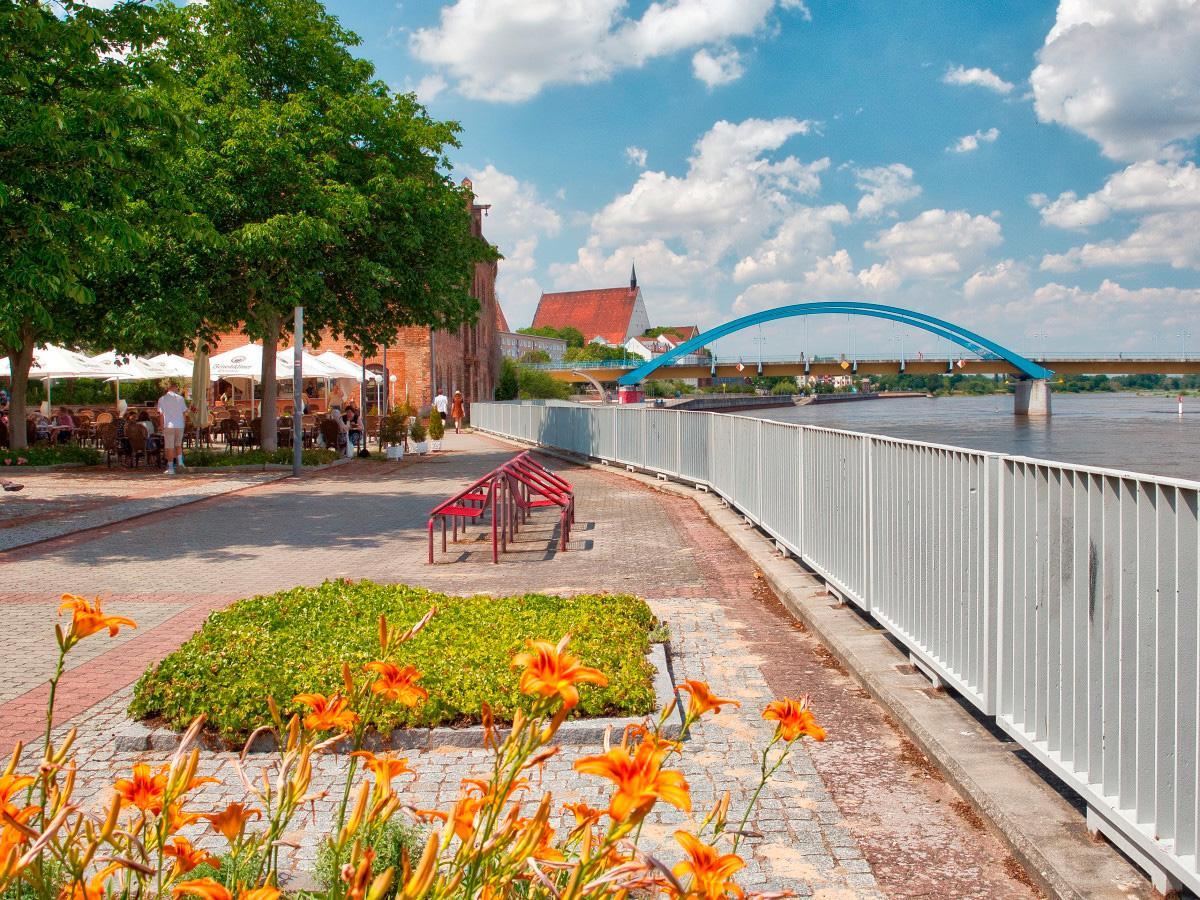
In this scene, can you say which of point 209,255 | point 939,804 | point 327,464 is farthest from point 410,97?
point 939,804

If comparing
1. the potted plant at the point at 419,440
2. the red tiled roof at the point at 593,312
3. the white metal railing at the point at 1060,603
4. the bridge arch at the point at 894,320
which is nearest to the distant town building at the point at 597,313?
the red tiled roof at the point at 593,312

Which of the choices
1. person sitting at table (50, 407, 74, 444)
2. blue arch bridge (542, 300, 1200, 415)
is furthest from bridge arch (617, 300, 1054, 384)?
person sitting at table (50, 407, 74, 444)

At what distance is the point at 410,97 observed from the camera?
84.3ft

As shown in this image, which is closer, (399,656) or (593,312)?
(399,656)

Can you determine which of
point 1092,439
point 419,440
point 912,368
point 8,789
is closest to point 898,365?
point 912,368

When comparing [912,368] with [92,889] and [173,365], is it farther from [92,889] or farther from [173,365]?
[92,889]

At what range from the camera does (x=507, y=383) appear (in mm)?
67312

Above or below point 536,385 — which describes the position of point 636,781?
below

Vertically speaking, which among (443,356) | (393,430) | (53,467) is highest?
(443,356)

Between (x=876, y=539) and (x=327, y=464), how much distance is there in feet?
64.6

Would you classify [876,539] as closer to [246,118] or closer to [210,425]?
[246,118]

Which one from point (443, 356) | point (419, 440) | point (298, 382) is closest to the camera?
point (298, 382)

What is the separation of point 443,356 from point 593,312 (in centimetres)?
12799

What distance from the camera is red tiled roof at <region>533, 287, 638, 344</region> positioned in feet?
599
